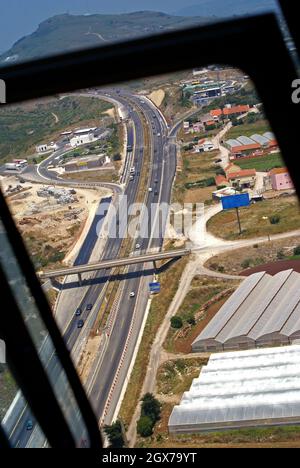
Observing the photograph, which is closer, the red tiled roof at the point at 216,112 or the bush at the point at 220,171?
the bush at the point at 220,171

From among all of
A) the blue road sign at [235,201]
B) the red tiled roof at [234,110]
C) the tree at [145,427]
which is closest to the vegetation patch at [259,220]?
the blue road sign at [235,201]

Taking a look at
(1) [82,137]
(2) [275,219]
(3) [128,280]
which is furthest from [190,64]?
(1) [82,137]

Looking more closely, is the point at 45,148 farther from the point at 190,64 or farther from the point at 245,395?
the point at 190,64

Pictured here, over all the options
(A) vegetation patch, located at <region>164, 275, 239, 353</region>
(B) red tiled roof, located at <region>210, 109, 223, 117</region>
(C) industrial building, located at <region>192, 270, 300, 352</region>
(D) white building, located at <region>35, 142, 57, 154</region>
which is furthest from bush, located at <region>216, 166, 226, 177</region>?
(D) white building, located at <region>35, 142, 57, 154</region>

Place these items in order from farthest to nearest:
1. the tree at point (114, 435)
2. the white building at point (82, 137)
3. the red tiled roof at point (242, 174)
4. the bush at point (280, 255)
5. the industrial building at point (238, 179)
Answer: the white building at point (82, 137)
the red tiled roof at point (242, 174)
the industrial building at point (238, 179)
the bush at point (280, 255)
the tree at point (114, 435)

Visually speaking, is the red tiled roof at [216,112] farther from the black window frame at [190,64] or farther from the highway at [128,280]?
the black window frame at [190,64]

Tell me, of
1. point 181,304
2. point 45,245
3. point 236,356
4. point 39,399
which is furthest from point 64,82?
point 45,245
